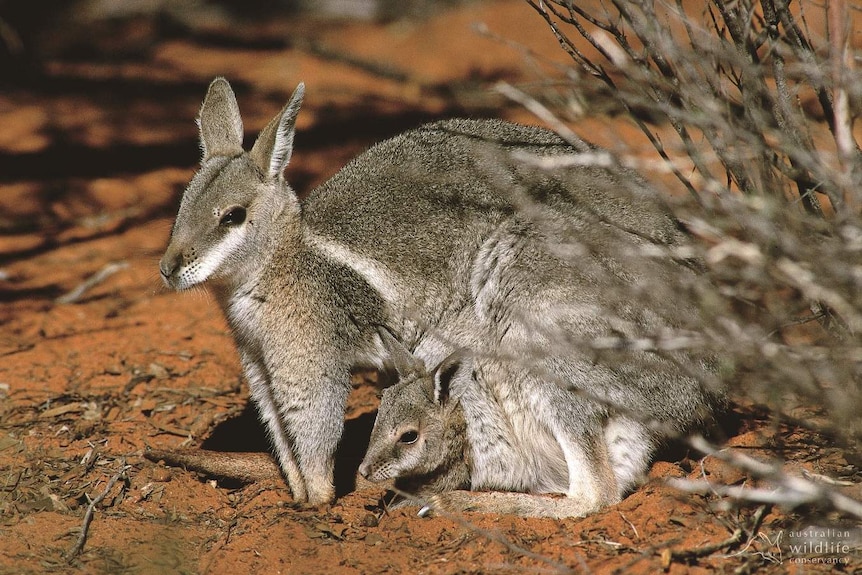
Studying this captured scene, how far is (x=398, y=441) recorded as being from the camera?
16.2 ft

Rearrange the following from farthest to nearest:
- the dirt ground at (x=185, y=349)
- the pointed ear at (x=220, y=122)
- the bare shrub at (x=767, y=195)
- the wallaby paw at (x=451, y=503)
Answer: the pointed ear at (x=220, y=122) < the wallaby paw at (x=451, y=503) < the dirt ground at (x=185, y=349) < the bare shrub at (x=767, y=195)

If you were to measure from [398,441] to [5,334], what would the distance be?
3.27m

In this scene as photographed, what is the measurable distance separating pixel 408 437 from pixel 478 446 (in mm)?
436

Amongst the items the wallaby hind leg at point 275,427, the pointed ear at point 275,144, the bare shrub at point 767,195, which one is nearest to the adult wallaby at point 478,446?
the wallaby hind leg at point 275,427

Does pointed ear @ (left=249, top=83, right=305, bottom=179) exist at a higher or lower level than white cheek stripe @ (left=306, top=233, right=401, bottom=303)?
higher

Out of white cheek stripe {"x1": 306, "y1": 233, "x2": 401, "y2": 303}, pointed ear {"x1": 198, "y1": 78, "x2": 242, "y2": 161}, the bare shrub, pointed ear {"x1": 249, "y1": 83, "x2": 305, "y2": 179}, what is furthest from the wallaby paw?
pointed ear {"x1": 198, "y1": 78, "x2": 242, "y2": 161}

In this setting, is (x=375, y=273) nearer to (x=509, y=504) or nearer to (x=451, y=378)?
(x=451, y=378)

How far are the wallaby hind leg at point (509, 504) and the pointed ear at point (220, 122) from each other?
7.32 feet

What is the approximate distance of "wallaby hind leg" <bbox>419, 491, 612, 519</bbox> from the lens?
186 inches

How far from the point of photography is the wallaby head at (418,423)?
490 centimetres

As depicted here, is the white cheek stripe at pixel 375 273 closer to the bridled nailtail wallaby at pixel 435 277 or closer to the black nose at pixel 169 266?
the bridled nailtail wallaby at pixel 435 277

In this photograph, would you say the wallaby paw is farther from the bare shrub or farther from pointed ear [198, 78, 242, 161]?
pointed ear [198, 78, 242, 161]

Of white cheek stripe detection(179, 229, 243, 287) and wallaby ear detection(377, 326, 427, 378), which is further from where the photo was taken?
wallaby ear detection(377, 326, 427, 378)

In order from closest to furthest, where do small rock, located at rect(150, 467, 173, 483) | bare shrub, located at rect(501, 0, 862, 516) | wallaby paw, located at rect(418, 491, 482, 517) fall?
bare shrub, located at rect(501, 0, 862, 516) → wallaby paw, located at rect(418, 491, 482, 517) → small rock, located at rect(150, 467, 173, 483)
